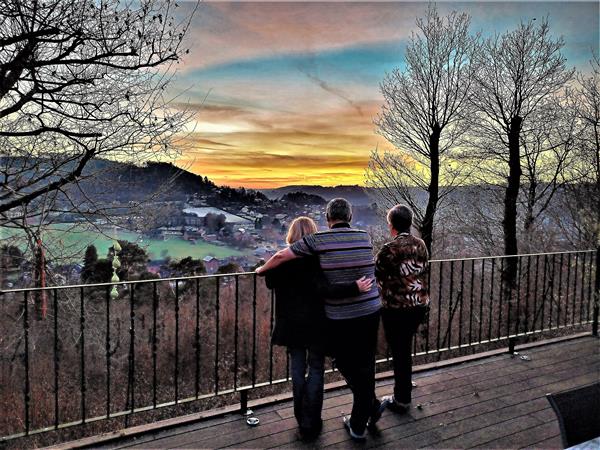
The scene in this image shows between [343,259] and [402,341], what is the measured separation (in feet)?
3.18

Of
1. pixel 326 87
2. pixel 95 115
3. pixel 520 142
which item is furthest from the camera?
pixel 520 142

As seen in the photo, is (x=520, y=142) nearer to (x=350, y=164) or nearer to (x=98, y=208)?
(x=350, y=164)

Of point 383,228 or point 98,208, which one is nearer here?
point 98,208

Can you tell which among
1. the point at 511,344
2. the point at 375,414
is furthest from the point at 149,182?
the point at 375,414

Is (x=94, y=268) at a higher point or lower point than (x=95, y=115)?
lower

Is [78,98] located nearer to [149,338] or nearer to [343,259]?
[343,259]

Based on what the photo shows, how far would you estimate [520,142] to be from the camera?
46.8 feet

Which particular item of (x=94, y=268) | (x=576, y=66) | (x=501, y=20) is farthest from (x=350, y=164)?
(x=94, y=268)

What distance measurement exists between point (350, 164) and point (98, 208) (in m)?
8.66

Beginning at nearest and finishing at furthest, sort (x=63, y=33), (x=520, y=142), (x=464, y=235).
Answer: (x=63, y=33) → (x=520, y=142) → (x=464, y=235)

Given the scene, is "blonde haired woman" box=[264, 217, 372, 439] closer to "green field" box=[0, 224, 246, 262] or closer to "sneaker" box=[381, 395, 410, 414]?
"sneaker" box=[381, 395, 410, 414]

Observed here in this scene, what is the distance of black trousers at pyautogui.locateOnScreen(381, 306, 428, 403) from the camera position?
2.98 meters

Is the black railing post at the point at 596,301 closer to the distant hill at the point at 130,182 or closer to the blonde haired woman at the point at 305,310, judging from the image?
the blonde haired woman at the point at 305,310

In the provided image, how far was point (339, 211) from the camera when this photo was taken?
2580mm
